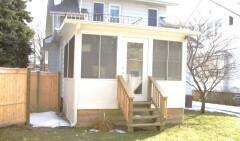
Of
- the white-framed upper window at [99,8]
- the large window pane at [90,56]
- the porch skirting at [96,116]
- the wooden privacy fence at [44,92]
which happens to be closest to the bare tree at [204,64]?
the white-framed upper window at [99,8]

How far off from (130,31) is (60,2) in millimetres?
8046

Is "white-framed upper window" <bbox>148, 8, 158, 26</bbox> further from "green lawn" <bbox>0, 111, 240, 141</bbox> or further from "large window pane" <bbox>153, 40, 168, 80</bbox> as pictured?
"green lawn" <bbox>0, 111, 240, 141</bbox>

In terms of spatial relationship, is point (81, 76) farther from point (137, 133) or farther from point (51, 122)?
point (137, 133)

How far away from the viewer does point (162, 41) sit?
10.1m

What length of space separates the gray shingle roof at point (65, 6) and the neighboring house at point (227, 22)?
7.37 meters

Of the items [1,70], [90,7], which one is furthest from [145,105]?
[90,7]

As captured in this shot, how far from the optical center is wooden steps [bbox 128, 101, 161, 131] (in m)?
8.80

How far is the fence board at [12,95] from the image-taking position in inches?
332

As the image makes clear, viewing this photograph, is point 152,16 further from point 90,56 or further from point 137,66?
point 90,56

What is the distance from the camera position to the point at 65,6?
1606 centimetres

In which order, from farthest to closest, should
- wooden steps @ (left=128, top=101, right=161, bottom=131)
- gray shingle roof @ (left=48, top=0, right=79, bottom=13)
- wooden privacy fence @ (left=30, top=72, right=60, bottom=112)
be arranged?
gray shingle roof @ (left=48, top=0, right=79, bottom=13) → wooden privacy fence @ (left=30, top=72, right=60, bottom=112) → wooden steps @ (left=128, top=101, right=161, bottom=131)

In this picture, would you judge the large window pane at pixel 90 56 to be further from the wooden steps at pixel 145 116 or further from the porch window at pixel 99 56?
the wooden steps at pixel 145 116

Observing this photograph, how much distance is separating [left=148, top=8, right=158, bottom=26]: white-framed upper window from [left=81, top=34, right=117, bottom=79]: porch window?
7.90 m

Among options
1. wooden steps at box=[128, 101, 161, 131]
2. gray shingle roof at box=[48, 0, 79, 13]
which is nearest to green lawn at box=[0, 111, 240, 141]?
wooden steps at box=[128, 101, 161, 131]
